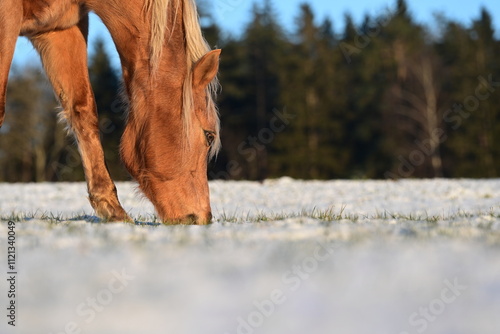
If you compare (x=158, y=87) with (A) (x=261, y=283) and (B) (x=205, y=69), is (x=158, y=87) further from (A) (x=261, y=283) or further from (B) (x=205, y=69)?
(A) (x=261, y=283)

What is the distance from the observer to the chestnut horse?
4.33 m

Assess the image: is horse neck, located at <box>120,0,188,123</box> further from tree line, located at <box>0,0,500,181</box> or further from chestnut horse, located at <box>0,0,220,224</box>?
tree line, located at <box>0,0,500,181</box>

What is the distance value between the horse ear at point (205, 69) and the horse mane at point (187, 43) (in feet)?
0.20

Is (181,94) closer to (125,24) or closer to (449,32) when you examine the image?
(125,24)

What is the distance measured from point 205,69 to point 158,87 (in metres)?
0.39

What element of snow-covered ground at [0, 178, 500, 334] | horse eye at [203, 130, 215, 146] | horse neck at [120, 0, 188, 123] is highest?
horse neck at [120, 0, 188, 123]

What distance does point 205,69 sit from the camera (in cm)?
439

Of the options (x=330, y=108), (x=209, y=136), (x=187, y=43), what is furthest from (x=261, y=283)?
(x=330, y=108)

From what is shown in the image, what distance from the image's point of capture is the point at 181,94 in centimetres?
442

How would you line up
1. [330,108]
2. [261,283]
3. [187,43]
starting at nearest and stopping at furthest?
1. [261,283]
2. [187,43]
3. [330,108]

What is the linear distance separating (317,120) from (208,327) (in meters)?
32.2

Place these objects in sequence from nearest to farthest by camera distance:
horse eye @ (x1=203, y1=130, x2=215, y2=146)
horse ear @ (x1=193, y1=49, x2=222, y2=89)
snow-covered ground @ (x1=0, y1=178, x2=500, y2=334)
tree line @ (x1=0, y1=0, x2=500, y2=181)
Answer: snow-covered ground @ (x1=0, y1=178, x2=500, y2=334)
horse ear @ (x1=193, y1=49, x2=222, y2=89)
horse eye @ (x1=203, y1=130, x2=215, y2=146)
tree line @ (x1=0, y1=0, x2=500, y2=181)

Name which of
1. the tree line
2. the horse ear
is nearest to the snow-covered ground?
the horse ear

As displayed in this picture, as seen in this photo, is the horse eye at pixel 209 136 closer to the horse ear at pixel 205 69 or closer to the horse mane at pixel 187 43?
the horse mane at pixel 187 43
